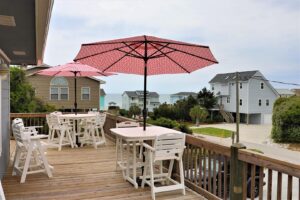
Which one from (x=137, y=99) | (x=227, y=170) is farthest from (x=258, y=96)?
(x=227, y=170)

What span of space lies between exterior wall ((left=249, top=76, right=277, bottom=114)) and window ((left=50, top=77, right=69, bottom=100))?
22.3 m

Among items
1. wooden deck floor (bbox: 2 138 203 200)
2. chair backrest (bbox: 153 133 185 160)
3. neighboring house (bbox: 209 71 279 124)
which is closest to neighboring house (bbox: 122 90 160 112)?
neighboring house (bbox: 209 71 279 124)

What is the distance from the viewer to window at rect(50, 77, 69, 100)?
2459 cm

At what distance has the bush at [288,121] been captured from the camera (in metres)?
23.1

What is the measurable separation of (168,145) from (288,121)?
22.4m

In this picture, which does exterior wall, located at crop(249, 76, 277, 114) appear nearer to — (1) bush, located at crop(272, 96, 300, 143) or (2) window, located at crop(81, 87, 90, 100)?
(1) bush, located at crop(272, 96, 300, 143)

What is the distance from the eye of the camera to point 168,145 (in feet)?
13.1

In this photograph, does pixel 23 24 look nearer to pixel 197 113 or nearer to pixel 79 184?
pixel 79 184

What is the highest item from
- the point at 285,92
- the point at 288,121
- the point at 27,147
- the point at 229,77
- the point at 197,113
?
the point at 229,77

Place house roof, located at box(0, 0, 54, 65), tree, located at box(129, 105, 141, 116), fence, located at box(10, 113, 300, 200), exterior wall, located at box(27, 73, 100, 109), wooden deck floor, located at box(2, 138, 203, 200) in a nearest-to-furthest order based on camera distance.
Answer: house roof, located at box(0, 0, 54, 65) < fence, located at box(10, 113, 300, 200) < wooden deck floor, located at box(2, 138, 203, 200) < exterior wall, located at box(27, 73, 100, 109) < tree, located at box(129, 105, 141, 116)

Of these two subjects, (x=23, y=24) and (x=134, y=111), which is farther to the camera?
(x=134, y=111)

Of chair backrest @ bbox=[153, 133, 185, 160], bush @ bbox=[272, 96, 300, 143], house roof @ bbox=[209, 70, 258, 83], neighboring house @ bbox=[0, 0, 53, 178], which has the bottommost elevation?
bush @ bbox=[272, 96, 300, 143]

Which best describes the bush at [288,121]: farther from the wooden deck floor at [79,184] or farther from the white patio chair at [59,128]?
the wooden deck floor at [79,184]

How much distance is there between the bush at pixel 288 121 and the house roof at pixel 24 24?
74.0 feet
